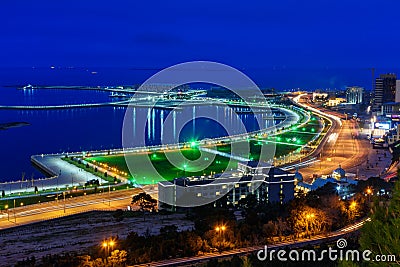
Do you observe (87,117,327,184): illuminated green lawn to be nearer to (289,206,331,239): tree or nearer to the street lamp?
(289,206,331,239): tree

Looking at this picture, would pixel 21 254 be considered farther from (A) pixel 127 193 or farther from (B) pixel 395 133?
(B) pixel 395 133

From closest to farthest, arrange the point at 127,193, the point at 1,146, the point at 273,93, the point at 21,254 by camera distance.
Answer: the point at 21,254 < the point at 127,193 < the point at 1,146 < the point at 273,93

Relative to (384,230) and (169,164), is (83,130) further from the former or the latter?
(384,230)

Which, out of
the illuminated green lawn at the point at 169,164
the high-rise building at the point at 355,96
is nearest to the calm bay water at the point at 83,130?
the illuminated green lawn at the point at 169,164

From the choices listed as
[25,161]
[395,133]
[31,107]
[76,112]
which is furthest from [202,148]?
[31,107]

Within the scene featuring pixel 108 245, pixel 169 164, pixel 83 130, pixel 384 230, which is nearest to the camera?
pixel 384 230

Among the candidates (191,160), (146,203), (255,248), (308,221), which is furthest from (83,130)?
(255,248)

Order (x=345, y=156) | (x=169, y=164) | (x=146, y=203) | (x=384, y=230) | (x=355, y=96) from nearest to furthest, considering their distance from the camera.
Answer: (x=384, y=230) → (x=146, y=203) → (x=169, y=164) → (x=345, y=156) → (x=355, y=96)

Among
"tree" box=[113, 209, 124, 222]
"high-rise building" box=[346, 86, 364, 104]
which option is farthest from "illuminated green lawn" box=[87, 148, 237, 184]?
"high-rise building" box=[346, 86, 364, 104]

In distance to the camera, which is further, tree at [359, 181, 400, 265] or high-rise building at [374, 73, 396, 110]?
high-rise building at [374, 73, 396, 110]

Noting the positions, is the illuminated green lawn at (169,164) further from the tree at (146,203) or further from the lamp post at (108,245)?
the lamp post at (108,245)

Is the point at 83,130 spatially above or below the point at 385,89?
below
